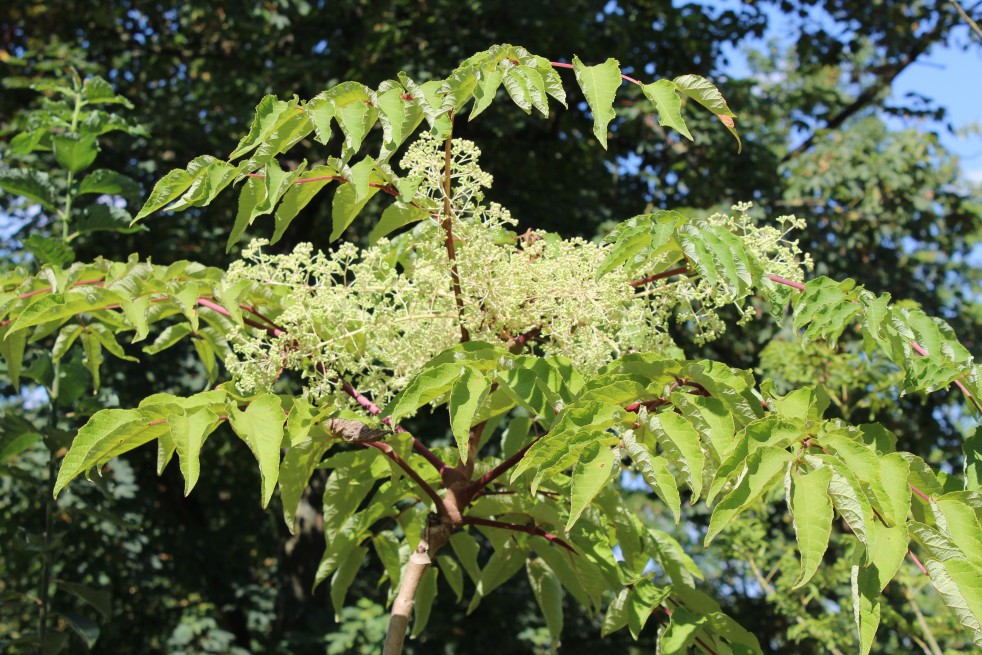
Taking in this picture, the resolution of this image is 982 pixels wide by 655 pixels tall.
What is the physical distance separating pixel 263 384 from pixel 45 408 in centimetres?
220

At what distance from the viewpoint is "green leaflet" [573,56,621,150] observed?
184cm

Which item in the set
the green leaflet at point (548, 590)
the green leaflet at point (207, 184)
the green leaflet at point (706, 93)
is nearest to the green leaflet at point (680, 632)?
the green leaflet at point (548, 590)

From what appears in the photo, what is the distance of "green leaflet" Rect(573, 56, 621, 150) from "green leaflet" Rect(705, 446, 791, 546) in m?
0.67

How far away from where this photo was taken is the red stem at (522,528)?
2277 millimetres

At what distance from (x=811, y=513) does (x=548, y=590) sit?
124 cm

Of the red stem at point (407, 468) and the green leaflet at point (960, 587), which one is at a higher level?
the green leaflet at point (960, 587)

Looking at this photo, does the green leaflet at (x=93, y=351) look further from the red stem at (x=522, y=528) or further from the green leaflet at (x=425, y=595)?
the red stem at (x=522, y=528)

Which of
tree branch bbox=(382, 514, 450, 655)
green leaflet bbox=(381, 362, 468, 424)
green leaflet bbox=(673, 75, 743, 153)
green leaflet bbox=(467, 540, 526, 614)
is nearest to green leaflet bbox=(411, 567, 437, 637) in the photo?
green leaflet bbox=(467, 540, 526, 614)

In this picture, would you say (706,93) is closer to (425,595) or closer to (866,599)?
(866,599)

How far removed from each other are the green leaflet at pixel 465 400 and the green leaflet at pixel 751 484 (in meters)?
0.46

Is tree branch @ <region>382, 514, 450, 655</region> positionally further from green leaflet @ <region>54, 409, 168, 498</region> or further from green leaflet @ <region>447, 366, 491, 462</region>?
green leaflet @ <region>54, 409, 168, 498</region>

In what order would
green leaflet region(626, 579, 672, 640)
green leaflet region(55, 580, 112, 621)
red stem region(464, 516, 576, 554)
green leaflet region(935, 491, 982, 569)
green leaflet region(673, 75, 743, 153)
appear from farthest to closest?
green leaflet region(55, 580, 112, 621), red stem region(464, 516, 576, 554), green leaflet region(626, 579, 672, 640), green leaflet region(673, 75, 743, 153), green leaflet region(935, 491, 982, 569)

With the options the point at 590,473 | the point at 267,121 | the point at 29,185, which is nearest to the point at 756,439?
the point at 590,473

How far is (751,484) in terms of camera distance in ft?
5.05
